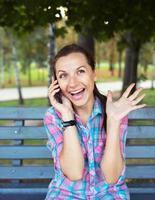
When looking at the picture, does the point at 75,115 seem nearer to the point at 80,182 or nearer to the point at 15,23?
the point at 80,182

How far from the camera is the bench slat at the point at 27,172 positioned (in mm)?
3357

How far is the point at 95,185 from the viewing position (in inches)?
104

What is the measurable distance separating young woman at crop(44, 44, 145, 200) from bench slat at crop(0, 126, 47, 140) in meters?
0.65

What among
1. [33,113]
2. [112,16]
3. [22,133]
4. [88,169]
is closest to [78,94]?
[88,169]

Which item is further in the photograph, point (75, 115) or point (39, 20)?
point (39, 20)

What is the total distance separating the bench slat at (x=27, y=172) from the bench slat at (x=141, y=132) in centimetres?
65

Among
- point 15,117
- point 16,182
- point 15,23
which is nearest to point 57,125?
point 15,117

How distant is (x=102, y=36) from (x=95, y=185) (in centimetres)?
400

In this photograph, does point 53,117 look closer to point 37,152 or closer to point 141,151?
point 37,152

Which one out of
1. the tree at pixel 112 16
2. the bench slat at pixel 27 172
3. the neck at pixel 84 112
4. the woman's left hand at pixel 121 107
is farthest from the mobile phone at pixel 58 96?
the tree at pixel 112 16

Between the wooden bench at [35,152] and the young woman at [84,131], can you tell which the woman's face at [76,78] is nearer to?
the young woman at [84,131]

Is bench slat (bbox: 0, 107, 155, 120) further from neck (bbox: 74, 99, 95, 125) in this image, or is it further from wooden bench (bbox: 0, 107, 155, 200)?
neck (bbox: 74, 99, 95, 125)

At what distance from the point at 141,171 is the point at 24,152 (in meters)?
0.88

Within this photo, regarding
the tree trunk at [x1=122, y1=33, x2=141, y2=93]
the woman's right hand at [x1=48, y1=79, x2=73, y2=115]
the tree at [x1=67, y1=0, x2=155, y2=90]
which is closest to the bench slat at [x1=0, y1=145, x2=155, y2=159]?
the woman's right hand at [x1=48, y1=79, x2=73, y2=115]
